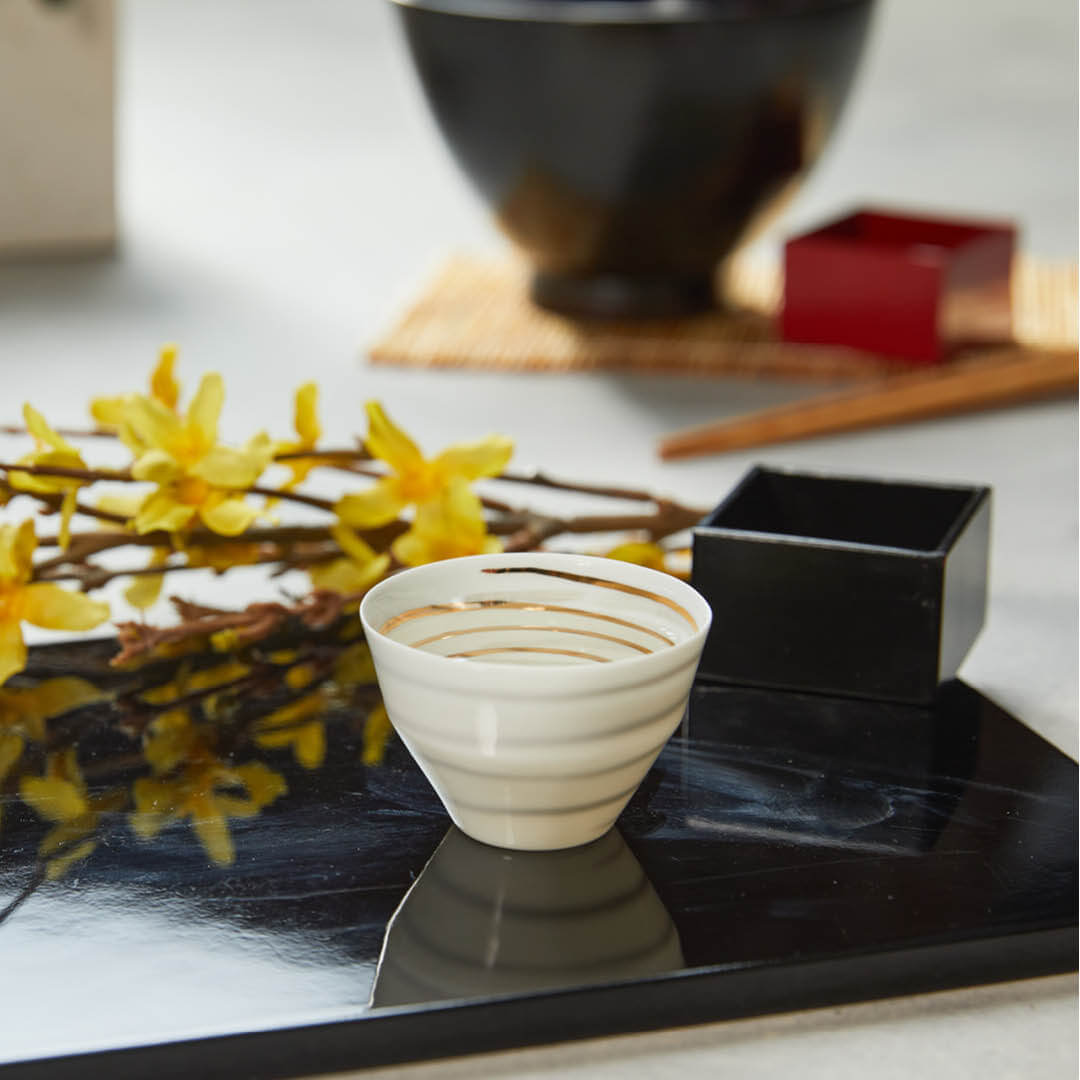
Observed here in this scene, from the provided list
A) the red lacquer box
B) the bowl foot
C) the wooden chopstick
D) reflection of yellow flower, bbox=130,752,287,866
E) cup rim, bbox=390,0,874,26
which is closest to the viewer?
reflection of yellow flower, bbox=130,752,287,866

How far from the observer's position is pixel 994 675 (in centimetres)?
95

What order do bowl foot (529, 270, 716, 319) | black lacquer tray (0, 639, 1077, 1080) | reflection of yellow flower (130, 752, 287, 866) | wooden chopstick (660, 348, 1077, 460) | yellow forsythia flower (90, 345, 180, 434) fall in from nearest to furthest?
black lacquer tray (0, 639, 1077, 1080) → reflection of yellow flower (130, 752, 287, 866) → yellow forsythia flower (90, 345, 180, 434) → wooden chopstick (660, 348, 1077, 460) → bowl foot (529, 270, 716, 319)

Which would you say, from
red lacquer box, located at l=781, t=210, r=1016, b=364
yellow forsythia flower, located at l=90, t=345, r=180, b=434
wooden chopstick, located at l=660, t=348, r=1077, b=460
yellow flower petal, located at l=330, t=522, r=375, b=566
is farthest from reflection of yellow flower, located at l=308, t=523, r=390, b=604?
red lacquer box, located at l=781, t=210, r=1016, b=364

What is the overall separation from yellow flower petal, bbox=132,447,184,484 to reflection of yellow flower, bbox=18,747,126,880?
0.40ft

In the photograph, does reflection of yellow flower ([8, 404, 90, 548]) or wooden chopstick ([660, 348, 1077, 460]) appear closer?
reflection of yellow flower ([8, 404, 90, 548])

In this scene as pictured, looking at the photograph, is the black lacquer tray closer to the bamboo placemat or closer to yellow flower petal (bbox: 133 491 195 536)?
yellow flower petal (bbox: 133 491 195 536)

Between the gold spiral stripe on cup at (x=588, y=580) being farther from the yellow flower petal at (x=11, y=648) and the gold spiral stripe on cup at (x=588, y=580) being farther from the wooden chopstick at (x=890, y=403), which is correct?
the wooden chopstick at (x=890, y=403)

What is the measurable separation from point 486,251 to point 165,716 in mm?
1485

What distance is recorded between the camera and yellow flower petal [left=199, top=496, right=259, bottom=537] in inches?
29.3

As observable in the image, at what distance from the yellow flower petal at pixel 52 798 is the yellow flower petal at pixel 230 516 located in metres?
0.13


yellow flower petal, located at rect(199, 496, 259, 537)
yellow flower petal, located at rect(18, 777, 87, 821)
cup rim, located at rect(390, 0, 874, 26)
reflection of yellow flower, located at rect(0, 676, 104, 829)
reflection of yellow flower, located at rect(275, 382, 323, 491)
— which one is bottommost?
yellow flower petal, located at rect(18, 777, 87, 821)

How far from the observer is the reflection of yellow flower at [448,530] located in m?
0.79

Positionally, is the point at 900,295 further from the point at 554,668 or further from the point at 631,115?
the point at 554,668

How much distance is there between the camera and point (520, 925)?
1.93 ft
